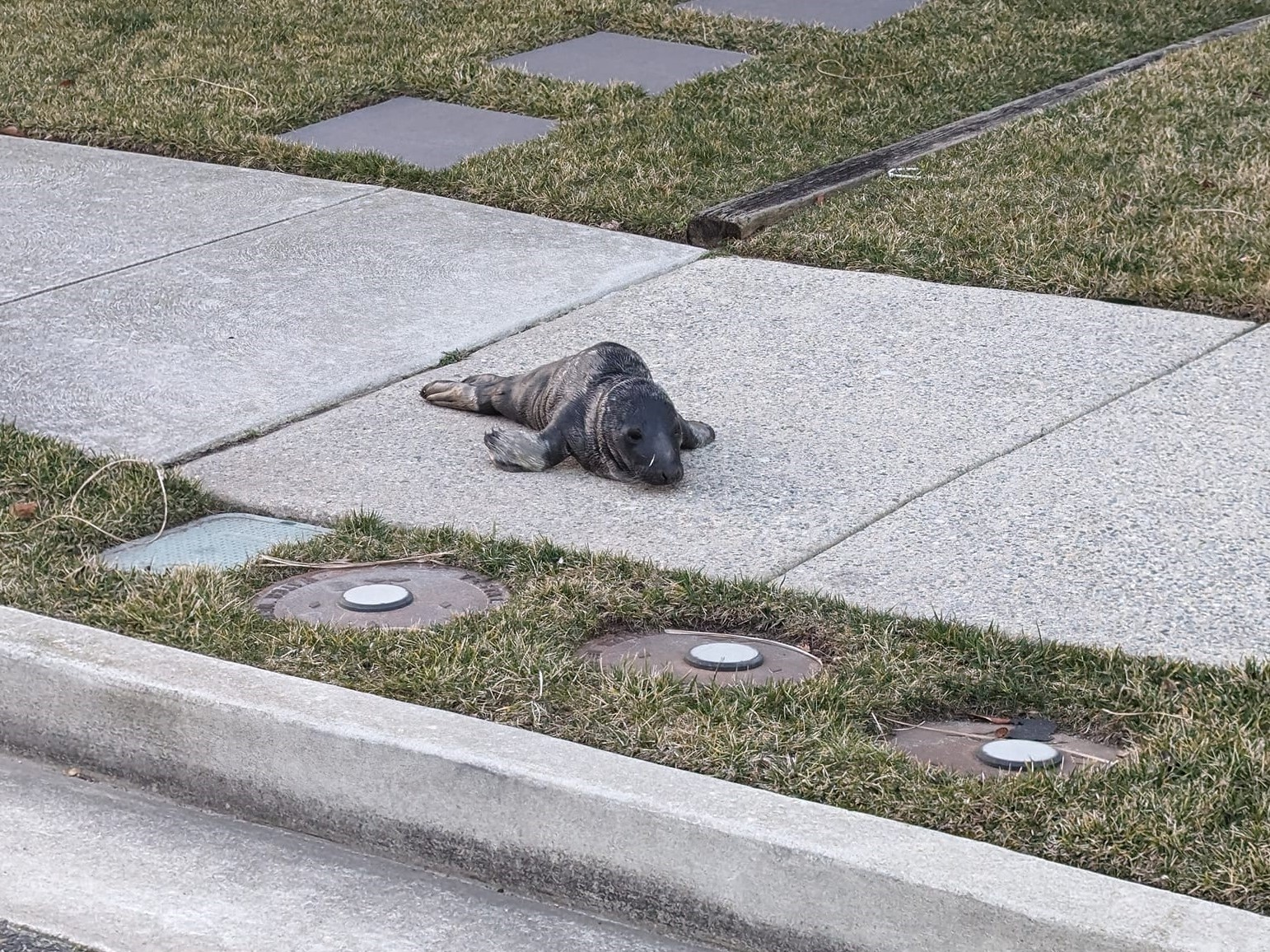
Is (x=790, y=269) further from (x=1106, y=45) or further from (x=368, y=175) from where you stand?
(x=1106, y=45)

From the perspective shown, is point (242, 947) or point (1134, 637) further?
point (1134, 637)

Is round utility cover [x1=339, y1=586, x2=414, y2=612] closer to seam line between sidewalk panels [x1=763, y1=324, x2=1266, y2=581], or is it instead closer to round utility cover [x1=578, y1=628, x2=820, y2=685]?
round utility cover [x1=578, y1=628, x2=820, y2=685]

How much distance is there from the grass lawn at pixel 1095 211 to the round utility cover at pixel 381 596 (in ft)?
9.36

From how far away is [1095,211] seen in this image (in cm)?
667

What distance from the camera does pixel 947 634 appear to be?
12.6ft

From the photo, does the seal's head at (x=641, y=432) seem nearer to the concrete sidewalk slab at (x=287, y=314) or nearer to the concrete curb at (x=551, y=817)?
the concrete sidewalk slab at (x=287, y=314)

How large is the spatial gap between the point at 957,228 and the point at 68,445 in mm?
3463

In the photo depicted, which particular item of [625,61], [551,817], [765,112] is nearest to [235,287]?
[765,112]

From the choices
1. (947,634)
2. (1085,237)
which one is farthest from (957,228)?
(947,634)

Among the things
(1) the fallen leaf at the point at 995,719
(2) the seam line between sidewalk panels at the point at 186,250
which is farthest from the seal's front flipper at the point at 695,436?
(2) the seam line between sidewalk panels at the point at 186,250

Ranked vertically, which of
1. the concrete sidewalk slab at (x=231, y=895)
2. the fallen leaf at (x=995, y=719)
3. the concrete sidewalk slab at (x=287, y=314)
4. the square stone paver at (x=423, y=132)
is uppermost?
the square stone paver at (x=423, y=132)

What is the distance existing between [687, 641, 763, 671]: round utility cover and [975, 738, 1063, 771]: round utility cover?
Result: 0.57 meters

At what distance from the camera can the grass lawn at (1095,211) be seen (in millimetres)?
6160

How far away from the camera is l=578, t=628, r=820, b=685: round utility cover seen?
3768mm
